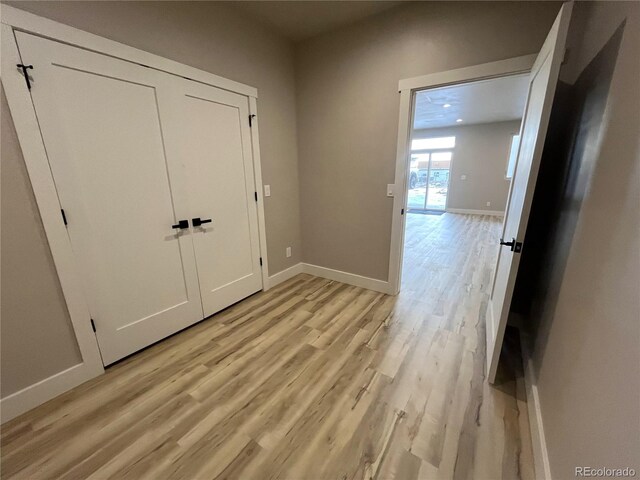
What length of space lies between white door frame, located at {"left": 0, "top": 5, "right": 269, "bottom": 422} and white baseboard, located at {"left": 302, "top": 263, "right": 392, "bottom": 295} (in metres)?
2.27

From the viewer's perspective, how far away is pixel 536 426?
1.27 metres

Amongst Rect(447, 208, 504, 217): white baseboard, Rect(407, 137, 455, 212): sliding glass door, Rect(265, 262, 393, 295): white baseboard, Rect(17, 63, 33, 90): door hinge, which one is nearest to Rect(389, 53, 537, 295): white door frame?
Rect(265, 262, 393, 295): white baseboard

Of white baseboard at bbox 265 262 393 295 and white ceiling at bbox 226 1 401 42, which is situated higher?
white ceiling at bbox 226 1 401 42

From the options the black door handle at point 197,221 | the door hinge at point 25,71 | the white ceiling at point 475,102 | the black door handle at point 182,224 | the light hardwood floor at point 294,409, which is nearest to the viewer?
the light hardwood floor at point 294,409

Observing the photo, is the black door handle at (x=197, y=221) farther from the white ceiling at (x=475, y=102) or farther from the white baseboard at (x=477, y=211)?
the white baseboard at (x=477, y=211)

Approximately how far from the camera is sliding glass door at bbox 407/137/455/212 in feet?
27.6

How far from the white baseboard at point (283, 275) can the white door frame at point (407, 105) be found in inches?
50.5

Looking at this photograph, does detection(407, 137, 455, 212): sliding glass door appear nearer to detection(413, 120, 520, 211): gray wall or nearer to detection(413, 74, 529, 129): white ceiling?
detection(413, 120, 520, 211): gray wall

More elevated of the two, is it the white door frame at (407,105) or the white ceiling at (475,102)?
the white ceiling at (475,102)

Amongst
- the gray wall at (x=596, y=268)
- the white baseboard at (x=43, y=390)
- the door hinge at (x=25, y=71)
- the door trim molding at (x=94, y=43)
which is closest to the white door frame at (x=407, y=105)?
the gray wall at (x=596, y=268)

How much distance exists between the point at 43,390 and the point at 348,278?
2652mm

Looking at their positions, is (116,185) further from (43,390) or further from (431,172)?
(431,172)

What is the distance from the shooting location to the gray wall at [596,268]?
2.35 feet

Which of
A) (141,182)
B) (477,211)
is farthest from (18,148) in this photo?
(477,211)
